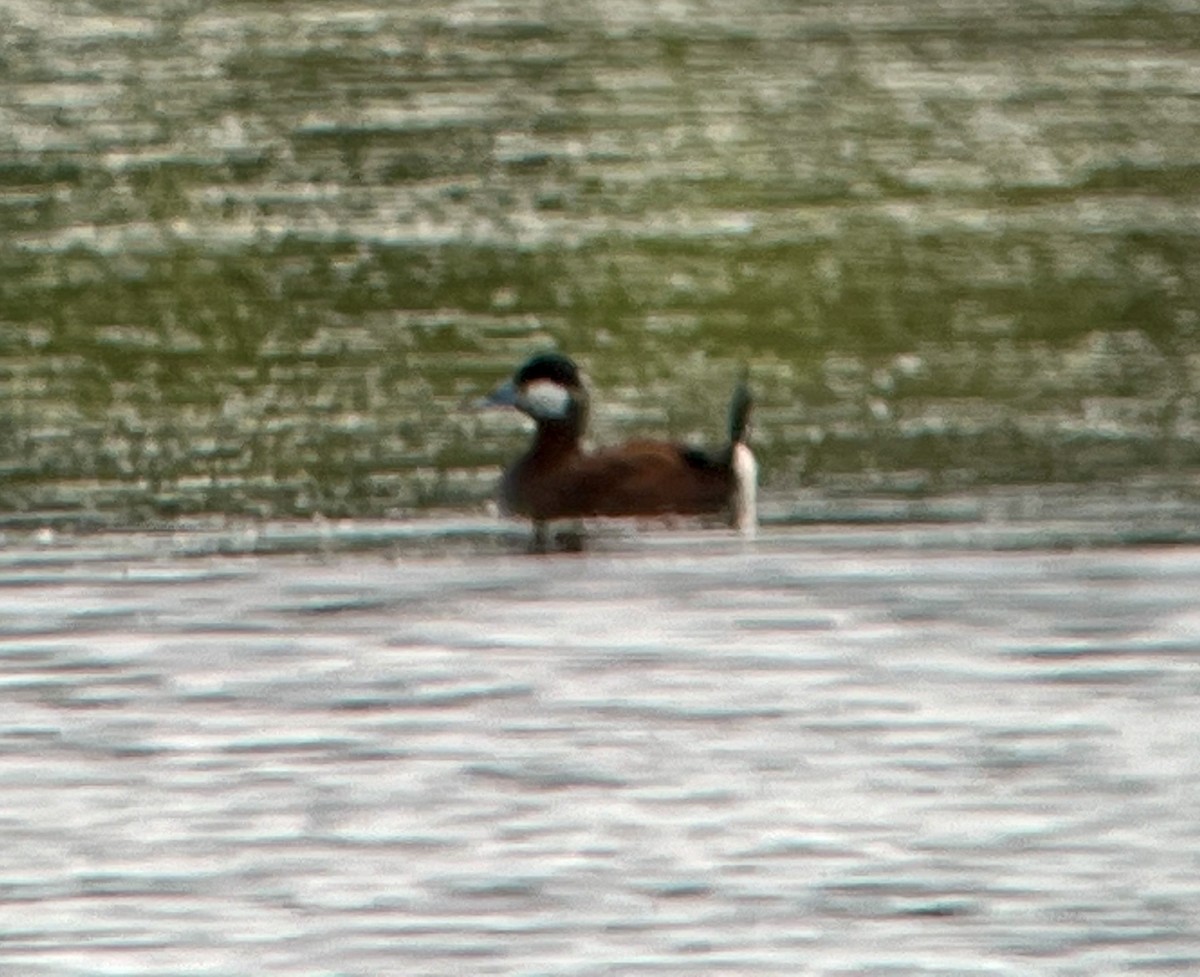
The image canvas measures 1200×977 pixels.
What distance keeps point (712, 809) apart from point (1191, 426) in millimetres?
7562

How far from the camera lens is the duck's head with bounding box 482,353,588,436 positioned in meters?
16.4

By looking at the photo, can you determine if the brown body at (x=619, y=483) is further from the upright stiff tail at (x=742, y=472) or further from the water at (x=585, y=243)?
the water at (x=585, y=243)

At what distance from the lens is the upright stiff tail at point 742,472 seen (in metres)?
14.5

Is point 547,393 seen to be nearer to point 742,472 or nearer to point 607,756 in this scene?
point 742,472

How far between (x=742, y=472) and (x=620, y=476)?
2.42ft

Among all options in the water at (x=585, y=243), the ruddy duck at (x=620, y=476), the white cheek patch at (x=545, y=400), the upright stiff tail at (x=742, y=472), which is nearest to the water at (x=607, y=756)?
the upright stiff tail at (x=742, y=472)

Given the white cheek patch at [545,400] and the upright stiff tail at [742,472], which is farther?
the white cheek patch at [545,400]

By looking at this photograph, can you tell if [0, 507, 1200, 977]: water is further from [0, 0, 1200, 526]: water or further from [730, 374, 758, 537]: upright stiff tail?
Result: [0, 0, 1200, 526]: water

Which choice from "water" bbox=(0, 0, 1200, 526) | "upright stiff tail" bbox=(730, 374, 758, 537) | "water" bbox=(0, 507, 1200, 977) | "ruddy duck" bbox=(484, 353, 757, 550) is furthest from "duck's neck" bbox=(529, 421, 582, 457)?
"water" bbox=(0, 507, 1200, 977)

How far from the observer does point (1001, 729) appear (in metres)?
9.91

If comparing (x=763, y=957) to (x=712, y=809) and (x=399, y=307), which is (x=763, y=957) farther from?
(x=399, y=307)

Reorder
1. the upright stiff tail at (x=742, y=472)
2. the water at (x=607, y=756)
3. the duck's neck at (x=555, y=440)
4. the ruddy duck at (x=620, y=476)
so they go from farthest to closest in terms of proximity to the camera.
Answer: the duck's neck at (x=555, y=440), the ruddy duck at (x=620, y=476), the upright stiff tail at (x=742, y=472), the water at (x=607, y=756)

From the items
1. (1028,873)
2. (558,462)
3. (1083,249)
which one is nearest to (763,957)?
(1028,873)

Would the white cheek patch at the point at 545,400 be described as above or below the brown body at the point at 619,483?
above
